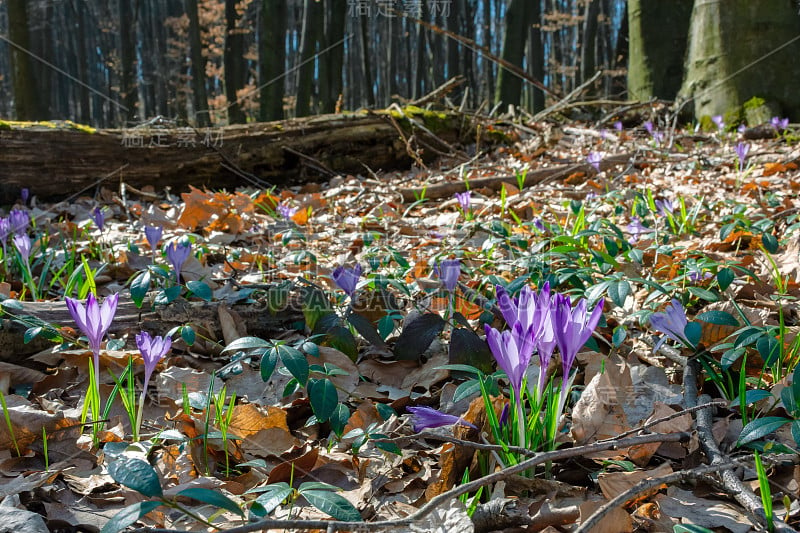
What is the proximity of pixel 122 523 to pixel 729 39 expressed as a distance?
674 cm

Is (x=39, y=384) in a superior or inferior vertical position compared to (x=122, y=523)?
inferior

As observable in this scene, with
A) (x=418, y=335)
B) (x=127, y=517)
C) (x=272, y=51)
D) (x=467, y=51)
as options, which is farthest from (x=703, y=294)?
(x=467, y=51)

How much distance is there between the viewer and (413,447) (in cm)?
143

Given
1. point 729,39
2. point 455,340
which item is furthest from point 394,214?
point 729,39

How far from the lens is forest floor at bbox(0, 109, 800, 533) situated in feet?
3.63

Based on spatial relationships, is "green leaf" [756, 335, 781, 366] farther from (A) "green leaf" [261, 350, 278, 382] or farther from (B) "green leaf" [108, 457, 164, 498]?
(B) "green leaf" [108, 457, 164, 498]

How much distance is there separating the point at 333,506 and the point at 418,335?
32.3 inches

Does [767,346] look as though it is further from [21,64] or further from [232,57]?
[232,57]

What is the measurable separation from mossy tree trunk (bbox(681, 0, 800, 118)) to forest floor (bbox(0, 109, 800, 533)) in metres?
3.50

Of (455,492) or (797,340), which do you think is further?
(797,340)

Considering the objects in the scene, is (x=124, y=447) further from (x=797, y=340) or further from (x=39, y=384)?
(x=797, y=340)

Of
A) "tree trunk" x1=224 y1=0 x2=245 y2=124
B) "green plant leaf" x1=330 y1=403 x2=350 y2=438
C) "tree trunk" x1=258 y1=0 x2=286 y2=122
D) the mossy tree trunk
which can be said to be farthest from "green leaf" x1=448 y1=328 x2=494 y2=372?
"tree trunk" x1=224 y1=0 x2=245 y2=124

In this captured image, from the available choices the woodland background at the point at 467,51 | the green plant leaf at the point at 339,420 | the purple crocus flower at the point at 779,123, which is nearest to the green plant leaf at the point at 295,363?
the green plant leaf at the point at 339,420

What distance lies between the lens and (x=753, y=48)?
18.8 feet
